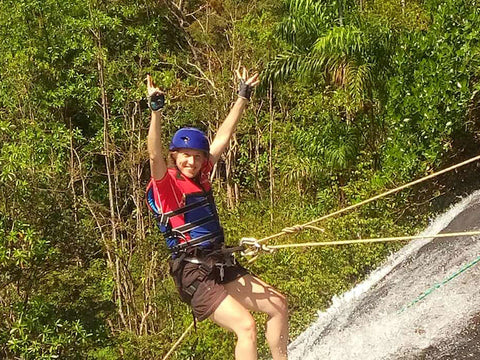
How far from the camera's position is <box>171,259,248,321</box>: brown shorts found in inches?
156

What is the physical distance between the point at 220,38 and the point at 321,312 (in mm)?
9762

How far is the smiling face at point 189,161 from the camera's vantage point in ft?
13.0

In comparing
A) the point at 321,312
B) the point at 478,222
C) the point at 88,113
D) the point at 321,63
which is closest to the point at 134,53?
the point at 88,113

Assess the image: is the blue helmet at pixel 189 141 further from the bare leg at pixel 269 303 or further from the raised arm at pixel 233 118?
the bare leg at pixel 269 303

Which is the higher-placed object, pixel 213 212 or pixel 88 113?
pixel 88 113

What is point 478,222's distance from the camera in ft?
22.1

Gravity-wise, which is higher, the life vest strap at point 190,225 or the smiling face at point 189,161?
the smiling face at point 189,161

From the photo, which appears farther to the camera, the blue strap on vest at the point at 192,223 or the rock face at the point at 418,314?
the rock face at the point at 418,314

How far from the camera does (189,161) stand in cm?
396

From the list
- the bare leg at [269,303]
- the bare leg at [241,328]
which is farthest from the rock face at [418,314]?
the bare leg at [241,328]

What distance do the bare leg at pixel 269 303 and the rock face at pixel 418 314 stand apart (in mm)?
889

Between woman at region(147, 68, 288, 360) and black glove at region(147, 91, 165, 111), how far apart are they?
0.16 meters

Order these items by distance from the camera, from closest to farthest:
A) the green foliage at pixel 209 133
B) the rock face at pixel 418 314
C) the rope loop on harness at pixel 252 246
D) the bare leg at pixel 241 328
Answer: the bare leg at pixel 241 328
the rope loop on harness at pixel 252 246
the rock face at pixel 418 314
the green foliage at pixel 209 133

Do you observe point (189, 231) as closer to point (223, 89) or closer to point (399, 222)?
point (399, 222)
